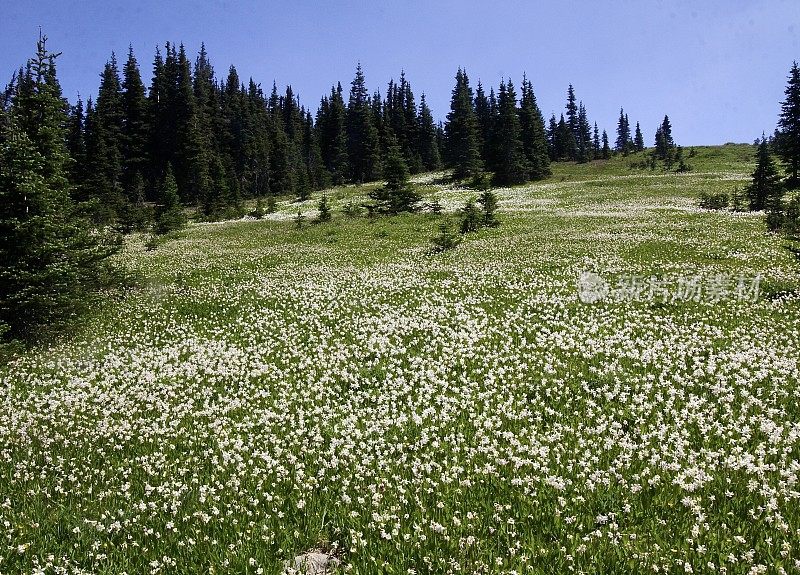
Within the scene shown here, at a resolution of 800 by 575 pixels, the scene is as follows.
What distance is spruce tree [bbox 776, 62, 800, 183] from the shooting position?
2184 inches

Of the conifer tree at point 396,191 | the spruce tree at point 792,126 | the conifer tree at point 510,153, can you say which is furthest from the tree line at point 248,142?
the spruce tree at point 792,126

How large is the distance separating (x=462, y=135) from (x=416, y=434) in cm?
8078

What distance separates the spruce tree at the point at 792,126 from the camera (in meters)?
55.5

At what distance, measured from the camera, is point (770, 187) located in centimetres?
3803

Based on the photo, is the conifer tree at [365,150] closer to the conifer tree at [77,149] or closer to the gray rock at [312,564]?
the conifer tree at [77,149]

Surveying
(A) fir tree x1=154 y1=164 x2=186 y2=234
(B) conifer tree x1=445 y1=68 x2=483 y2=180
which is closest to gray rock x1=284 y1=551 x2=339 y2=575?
(A) fir tree x1=154 y1=164 x2=186 y2=234

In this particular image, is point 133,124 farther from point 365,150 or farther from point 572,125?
point 572,125

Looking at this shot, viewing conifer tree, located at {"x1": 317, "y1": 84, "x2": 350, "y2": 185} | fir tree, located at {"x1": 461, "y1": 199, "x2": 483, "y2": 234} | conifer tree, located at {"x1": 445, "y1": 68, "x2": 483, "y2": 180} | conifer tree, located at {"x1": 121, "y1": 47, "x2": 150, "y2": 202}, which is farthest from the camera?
conifer tree, located at {"x1": 317, "y1": 84, "x2": 350, "y2": 185}

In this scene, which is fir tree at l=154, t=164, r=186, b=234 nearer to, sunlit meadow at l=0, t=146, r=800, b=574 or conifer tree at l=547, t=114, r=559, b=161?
sunlit meadow at l=0, t=146, r=800, b=574

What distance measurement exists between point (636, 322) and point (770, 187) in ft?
109

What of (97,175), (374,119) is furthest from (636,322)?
(374,119)

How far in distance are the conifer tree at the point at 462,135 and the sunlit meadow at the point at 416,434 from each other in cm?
5390

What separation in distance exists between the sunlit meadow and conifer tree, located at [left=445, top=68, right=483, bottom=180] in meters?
53.9

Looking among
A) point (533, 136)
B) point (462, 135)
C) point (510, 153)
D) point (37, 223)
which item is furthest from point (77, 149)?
point (37, 223)
